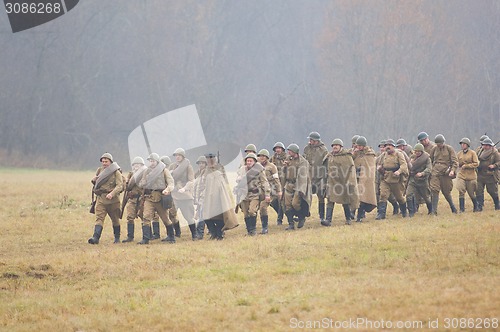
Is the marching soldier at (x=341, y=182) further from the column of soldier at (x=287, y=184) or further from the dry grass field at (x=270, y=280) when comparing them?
the dry grass field at (x=270, y=280)

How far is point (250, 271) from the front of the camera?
47.7 ft

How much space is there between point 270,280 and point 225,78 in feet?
199

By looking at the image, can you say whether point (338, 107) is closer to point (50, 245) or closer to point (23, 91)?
point (23, 91)

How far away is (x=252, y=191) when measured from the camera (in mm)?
19781

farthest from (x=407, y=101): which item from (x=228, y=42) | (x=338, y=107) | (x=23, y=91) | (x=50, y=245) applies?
(x=50, y=245)

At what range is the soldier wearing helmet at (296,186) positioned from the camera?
67.6 feet

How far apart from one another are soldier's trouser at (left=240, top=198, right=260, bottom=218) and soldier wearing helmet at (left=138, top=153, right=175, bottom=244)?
1755 millimetres

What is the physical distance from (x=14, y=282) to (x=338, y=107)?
58.8 meters

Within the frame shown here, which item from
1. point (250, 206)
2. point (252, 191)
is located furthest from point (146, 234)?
point (252, 191)

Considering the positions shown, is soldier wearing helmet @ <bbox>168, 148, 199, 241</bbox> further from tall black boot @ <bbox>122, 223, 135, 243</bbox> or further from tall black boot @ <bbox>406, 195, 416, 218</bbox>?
tall black boot @ <bbox>406, 195, 416, 218</bbox>

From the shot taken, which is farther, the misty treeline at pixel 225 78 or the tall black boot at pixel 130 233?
the misty treeline at pixel 225 78

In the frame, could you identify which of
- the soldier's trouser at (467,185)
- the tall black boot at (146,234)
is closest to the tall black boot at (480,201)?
the soldier's trouser at (467,185)

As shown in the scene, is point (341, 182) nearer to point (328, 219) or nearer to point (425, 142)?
point (328, 219)

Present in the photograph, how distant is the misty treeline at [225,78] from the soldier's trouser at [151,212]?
4190cm
